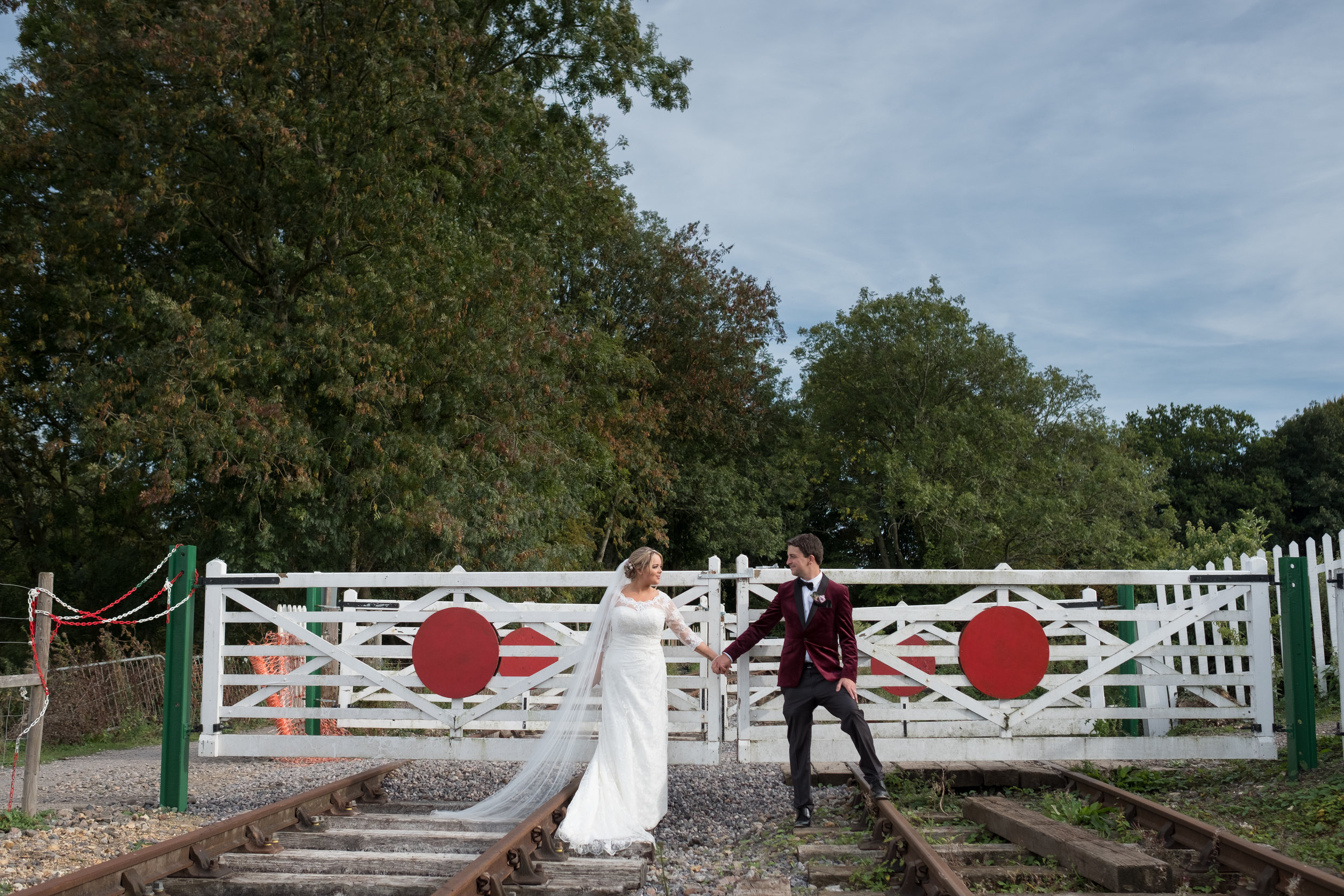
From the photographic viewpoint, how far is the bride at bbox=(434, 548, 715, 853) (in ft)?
22.0

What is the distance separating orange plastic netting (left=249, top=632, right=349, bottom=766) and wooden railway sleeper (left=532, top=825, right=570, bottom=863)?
4871 millimetres

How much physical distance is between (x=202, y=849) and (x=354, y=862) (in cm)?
80

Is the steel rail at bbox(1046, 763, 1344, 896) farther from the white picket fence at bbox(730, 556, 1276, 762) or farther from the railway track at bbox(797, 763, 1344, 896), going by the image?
the white picket fence at bbox(730, 556, 1276, 762)

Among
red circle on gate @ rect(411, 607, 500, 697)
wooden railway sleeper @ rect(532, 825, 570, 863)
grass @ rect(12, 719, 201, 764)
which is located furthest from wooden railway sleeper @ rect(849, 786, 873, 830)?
grass @ rect(12, 719, 201, 764)

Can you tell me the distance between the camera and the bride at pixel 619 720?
671 cm

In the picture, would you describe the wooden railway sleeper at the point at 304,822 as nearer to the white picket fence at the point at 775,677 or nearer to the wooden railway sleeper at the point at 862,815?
the white picket fence at the point at 775,677

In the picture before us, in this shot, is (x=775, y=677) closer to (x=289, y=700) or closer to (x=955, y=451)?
(x=289, y=700)

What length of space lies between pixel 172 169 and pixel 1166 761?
1655 centimetres

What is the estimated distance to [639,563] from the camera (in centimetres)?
711

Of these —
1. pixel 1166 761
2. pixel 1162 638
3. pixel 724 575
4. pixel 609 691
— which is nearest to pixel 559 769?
pixel 609 691

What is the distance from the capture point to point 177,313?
1560cm

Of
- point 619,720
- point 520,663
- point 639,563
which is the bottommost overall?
point 619,720

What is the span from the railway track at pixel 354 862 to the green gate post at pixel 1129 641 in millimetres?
5851

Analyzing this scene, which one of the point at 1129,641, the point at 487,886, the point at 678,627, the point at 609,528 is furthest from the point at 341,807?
the point at 609,528
